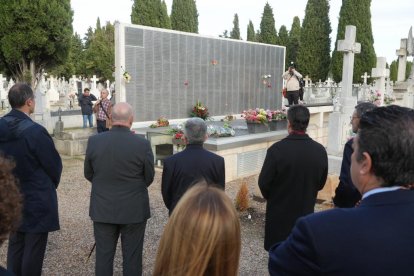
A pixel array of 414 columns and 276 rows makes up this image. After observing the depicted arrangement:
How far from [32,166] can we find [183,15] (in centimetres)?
3656

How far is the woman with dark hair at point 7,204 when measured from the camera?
134 centimetres

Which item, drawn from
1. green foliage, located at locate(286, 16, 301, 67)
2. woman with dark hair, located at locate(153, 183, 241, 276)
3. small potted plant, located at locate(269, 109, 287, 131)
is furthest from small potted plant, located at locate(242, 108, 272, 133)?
green foliage, located at locate(286, 16, 301, 67)

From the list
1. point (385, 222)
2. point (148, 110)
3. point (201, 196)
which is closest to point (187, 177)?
point (201, 196)

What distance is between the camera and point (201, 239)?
4.53 feet

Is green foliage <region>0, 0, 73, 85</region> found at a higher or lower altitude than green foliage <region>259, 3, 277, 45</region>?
lower

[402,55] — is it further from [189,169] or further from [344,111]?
[189,169]

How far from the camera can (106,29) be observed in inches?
1769

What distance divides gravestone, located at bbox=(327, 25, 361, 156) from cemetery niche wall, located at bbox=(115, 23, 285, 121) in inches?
202

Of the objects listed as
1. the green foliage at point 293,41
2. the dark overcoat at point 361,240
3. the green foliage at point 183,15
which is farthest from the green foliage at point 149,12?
the dark overcoat at point 361,240

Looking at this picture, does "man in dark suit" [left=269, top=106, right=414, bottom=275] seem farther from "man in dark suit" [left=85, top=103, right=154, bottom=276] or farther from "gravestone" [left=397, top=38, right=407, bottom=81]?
"gravestone" [left=397, top=38, right=407, bottom=81]

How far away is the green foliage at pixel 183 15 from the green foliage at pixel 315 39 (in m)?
10.8

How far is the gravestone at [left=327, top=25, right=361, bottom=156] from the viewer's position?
8.70m

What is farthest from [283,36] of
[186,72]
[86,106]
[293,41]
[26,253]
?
[26,253]

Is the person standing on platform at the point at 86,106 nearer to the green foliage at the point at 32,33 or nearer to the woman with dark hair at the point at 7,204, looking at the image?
the green foliage at the point at 32,33
